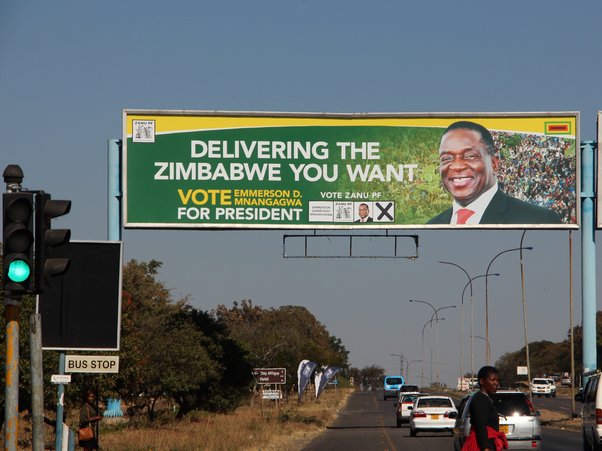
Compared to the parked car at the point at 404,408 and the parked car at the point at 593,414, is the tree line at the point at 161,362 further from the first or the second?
the parked car at the point at 593,414

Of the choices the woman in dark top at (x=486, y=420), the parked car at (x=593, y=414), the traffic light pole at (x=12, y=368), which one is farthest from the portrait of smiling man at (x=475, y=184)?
the traffic light pole at (x=12, y=368)

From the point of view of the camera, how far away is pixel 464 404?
87.6 feet

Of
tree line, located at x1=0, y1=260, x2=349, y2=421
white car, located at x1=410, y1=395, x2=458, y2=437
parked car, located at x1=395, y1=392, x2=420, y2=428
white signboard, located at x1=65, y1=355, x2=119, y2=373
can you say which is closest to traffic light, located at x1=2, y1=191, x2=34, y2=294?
white signboard, located at x1=65, y1=355, x2=119, y2=373

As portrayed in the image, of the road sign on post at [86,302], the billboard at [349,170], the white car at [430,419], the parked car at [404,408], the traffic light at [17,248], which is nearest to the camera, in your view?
the traffic light at [17,248]

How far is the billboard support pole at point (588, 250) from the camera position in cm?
3228

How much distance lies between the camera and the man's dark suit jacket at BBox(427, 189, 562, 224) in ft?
106

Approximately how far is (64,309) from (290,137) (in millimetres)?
13892

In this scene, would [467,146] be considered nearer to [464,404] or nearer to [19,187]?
[464,404]

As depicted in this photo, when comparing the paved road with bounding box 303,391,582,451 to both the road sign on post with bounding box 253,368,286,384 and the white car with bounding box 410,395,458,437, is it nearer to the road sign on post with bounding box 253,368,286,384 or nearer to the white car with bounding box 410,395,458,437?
the white car with bounding box 410,395,458,437

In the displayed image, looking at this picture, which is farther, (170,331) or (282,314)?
(282,314)

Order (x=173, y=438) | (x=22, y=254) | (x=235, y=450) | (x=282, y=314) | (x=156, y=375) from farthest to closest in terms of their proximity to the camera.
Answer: (x=282, y=314)
(x=156, y=375)
(x=173, y=438)
(x=235, y=450)
(x=22, y=254)

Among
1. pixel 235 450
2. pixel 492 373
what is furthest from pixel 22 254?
pixel 235 450

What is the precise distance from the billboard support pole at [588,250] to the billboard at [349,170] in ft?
1.13

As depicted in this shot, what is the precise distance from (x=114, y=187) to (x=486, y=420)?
A: 18.9 meters
